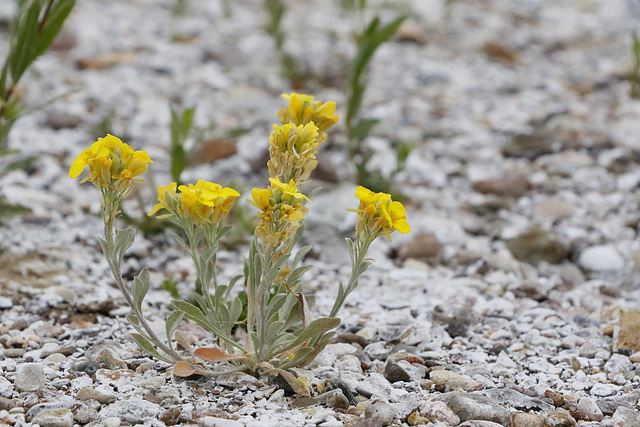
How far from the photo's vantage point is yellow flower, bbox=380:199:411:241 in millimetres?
1742

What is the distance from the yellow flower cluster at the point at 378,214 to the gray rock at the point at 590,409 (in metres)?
0.76

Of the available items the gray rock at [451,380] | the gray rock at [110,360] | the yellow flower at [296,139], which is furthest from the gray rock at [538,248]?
the gray rock at [110,360]

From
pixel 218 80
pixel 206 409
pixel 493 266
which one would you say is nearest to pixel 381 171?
pixel 493 266

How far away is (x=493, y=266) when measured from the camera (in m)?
3.14

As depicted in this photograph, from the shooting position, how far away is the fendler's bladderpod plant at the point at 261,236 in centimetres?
171

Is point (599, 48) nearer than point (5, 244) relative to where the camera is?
No

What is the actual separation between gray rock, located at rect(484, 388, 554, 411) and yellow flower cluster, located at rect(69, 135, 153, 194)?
4.01 ft

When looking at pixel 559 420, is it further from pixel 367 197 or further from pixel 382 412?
pixel 367 197

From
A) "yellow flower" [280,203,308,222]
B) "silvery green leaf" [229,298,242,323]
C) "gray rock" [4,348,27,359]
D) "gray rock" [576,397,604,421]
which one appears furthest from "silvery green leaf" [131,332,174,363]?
"gray rock" [576,397,604,421]

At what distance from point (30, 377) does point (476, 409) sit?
1299 mm

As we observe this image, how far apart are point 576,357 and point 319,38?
14.3 ft

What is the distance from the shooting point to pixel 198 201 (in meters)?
1.70

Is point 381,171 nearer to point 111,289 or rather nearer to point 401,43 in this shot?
point 111,289

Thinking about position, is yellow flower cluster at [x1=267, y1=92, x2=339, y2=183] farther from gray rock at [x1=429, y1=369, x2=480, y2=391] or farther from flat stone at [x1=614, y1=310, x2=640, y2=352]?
flat stone at [x1=614, y1=310, x2=640, y2=352]
